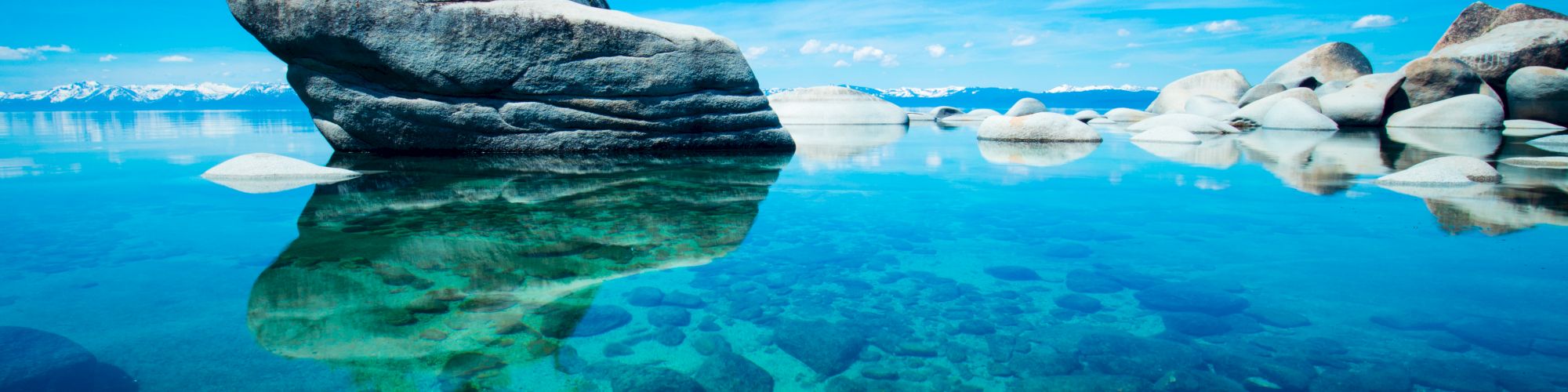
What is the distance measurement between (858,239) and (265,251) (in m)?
2.60

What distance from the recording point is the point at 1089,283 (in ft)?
9.59

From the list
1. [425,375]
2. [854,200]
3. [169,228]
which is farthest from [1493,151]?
[169,228]

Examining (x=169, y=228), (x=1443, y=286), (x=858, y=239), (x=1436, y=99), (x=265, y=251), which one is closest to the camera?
(x=1443, y=286)

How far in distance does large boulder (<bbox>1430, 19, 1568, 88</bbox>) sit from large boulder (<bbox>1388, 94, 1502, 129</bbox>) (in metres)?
1.35

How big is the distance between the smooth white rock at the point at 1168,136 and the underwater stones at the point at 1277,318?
1053 cm

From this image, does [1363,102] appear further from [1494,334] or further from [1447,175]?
[1494,334]

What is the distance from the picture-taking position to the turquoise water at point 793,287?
2.04m

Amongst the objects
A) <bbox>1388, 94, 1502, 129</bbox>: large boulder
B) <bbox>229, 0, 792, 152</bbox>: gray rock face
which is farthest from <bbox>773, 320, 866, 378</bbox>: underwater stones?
<bbox>1388, 94, 1502, 129</bbox>: large boulder

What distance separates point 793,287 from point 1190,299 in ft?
4.39

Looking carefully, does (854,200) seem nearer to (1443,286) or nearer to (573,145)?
(1443,286)

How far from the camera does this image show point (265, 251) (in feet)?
11.3

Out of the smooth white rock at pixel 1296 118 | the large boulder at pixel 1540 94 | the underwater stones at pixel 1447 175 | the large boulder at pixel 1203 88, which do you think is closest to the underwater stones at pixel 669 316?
the underwater stones at pixel 1447 175

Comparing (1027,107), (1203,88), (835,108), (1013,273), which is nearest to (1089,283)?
(1013,273)

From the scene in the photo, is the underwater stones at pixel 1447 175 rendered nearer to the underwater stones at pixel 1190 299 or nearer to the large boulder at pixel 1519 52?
the underwater stones at pixel 1190 299
